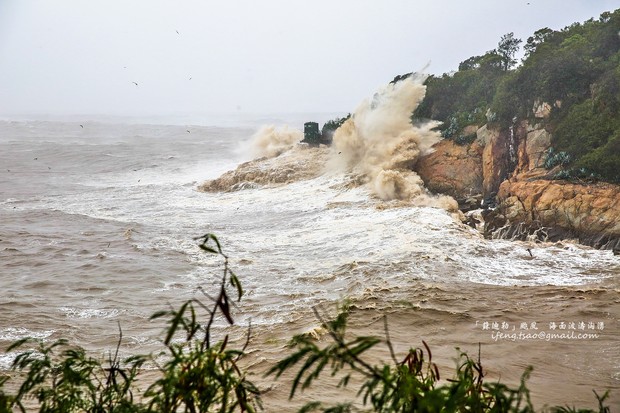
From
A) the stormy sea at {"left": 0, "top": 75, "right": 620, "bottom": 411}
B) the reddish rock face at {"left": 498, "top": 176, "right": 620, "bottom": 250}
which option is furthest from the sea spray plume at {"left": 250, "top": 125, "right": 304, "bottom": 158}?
the reddish rock face at {"left": 498, "top": 176, "right": 620, "bottom": 250}

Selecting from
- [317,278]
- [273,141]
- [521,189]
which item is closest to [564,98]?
[521,189]

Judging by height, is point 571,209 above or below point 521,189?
below

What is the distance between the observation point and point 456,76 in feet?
81.3

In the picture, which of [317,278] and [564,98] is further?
[564,98]

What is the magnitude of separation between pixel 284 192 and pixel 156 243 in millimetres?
7069

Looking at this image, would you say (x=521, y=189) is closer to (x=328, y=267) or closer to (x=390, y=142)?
(x=328, y=267)

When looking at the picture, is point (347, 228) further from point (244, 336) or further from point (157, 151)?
point (157, 151)

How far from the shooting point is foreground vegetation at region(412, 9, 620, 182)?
14992mm

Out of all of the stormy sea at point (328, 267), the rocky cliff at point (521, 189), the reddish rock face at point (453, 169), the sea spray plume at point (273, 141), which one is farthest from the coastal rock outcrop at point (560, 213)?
the sea spray plume at point (273, 141)

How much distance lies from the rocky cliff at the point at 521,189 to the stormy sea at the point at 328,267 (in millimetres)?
640

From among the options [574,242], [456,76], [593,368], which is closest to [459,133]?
[456,76]

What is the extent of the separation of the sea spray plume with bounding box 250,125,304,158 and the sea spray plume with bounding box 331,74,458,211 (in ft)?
13.4

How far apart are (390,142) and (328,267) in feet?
32.6

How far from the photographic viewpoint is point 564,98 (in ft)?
55.5
